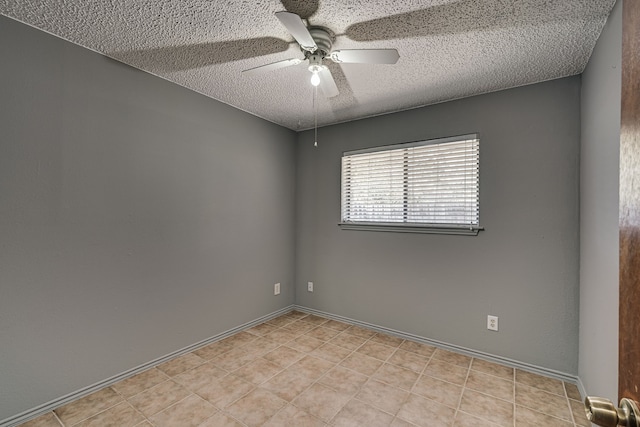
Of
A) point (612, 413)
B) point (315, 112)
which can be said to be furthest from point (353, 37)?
point (612, 413)

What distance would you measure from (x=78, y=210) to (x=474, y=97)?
10.5 feet

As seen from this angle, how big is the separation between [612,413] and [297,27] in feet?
5.60

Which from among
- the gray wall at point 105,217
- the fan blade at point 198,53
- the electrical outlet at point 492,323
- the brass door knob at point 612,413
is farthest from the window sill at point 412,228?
the brass door knob at point 612,413

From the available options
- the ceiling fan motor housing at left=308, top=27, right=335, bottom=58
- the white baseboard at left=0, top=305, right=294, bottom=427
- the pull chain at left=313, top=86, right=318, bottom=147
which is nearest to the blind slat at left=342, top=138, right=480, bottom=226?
the pull chain at left=313, top=86, right=318, bottom=147

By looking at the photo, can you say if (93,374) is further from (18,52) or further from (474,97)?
(474,97)

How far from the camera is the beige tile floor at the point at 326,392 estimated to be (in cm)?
178

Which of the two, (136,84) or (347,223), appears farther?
(347,223)

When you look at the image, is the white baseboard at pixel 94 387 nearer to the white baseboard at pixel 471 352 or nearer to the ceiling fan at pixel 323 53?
the white baseboard at pixel 471 352

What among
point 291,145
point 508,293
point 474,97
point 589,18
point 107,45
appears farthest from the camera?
point 291,145

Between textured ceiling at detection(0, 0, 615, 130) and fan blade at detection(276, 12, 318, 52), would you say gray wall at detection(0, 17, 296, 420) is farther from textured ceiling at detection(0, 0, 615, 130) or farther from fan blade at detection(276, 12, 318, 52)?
fan blade at detection(276, 12, 318, 52)

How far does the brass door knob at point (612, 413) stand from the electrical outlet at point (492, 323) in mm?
2132

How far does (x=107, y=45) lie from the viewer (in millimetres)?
1924

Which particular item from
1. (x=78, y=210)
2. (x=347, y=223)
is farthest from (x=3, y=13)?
(x=347, y=223)

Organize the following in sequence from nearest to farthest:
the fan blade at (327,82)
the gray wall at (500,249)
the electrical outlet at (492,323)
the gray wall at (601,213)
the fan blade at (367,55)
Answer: the gray wall at (601,213) → the fan blade at (367,55) → the fan blade at (327,82) → the gray wall at (500,249) → the electrical outlet at (492,323)
